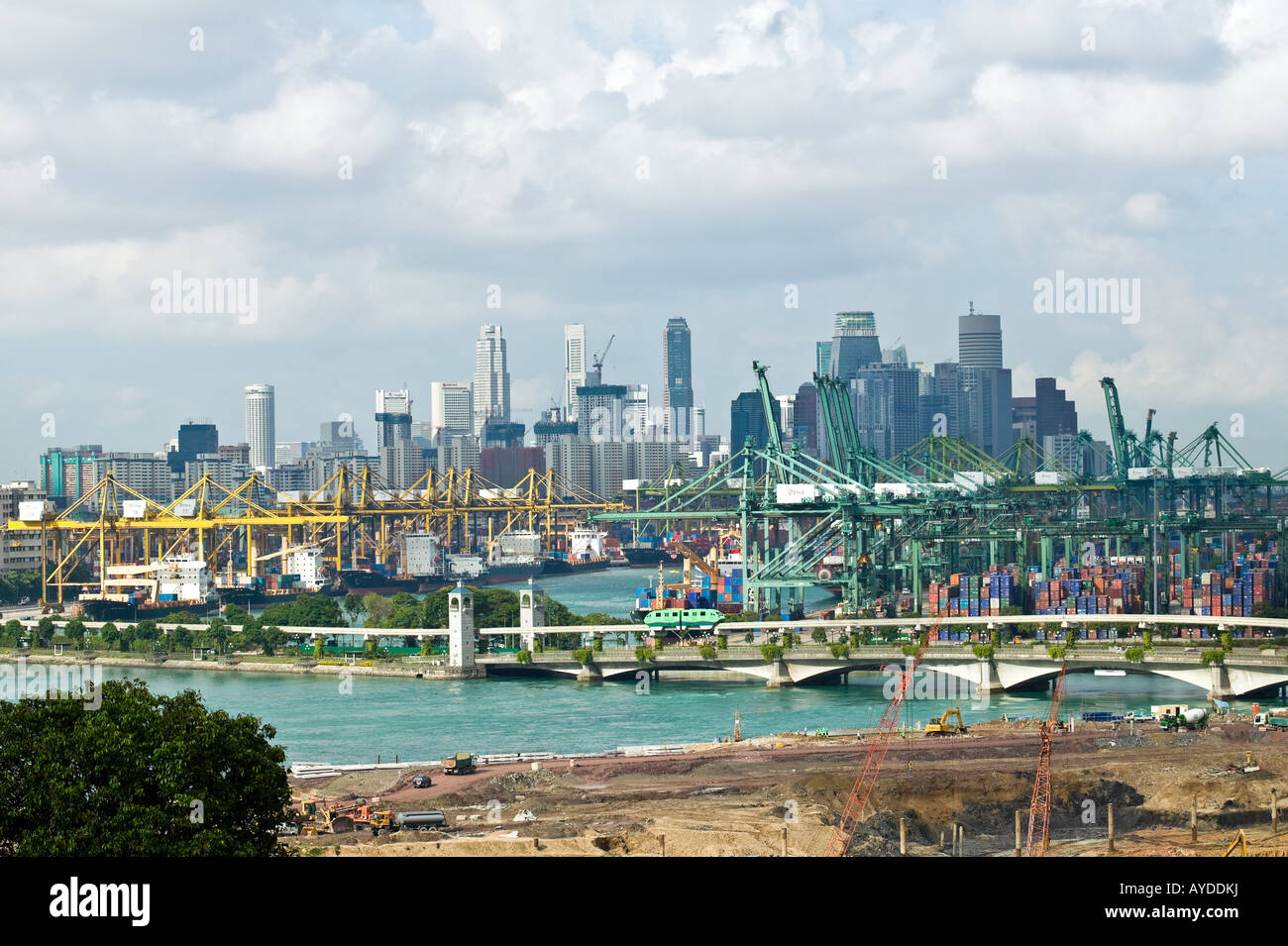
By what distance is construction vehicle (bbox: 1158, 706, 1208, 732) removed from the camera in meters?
28.6

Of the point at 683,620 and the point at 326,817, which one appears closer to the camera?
the point at 326,817

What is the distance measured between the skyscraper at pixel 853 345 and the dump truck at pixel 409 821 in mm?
153319

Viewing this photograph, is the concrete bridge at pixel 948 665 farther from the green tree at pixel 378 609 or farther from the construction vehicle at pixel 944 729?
the green tree at pixel 378 609

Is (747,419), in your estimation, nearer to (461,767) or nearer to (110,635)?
(110,635)

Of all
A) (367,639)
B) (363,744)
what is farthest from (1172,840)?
(367,639)

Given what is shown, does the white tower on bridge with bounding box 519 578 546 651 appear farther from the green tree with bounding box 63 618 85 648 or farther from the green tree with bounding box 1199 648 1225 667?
the green tree with bounding box 1199 648 1225 667

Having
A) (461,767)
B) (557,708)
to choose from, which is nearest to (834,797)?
(461,767)

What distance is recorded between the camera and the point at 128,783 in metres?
13.9

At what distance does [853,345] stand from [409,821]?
160m

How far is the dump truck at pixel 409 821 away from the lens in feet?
69.4

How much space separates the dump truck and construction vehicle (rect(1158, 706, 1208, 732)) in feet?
45.3

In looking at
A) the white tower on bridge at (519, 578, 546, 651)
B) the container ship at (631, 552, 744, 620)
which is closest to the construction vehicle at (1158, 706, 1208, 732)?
the white tower on bridge at (519, 578, 546, 651)
